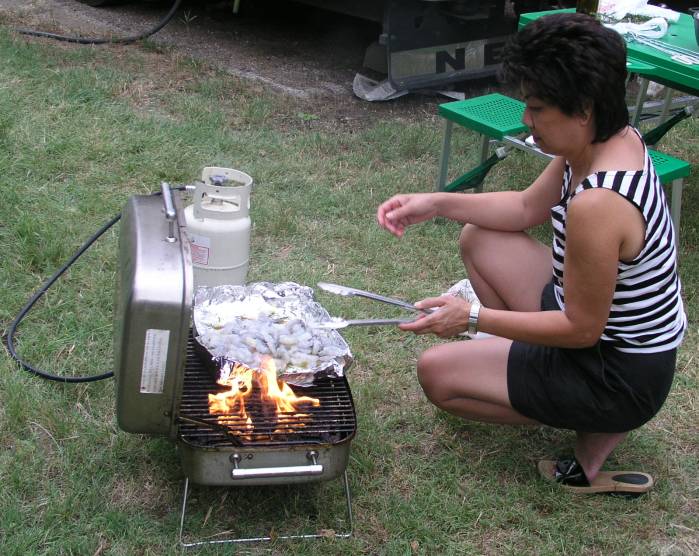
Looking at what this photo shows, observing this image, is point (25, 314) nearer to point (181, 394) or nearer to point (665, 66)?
point (181, 394)

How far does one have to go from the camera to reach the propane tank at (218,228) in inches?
114

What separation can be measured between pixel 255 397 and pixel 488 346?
0.71 meters

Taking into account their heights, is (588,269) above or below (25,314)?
above

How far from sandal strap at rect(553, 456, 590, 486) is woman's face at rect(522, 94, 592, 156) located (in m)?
0.98

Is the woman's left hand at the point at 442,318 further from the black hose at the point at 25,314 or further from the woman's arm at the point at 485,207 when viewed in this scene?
the black hose at the point at 25,314

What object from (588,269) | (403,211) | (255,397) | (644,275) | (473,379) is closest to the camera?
(588,269)

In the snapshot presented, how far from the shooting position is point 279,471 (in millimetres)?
2074

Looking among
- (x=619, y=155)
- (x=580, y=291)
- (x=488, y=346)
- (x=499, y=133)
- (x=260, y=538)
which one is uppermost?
(x=619, y=155)

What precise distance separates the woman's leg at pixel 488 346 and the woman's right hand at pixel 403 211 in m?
0.25

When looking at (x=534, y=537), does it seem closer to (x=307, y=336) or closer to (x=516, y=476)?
(x=516, y=476)

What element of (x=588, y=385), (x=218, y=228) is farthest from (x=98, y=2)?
(x=588, y=385)

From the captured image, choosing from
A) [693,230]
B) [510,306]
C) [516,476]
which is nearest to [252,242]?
[510,306]

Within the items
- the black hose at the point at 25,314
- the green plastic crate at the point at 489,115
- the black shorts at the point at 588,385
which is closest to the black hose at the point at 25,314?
the black hose at the point at 25,314

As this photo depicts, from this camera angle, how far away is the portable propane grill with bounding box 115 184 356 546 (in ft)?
5.86
